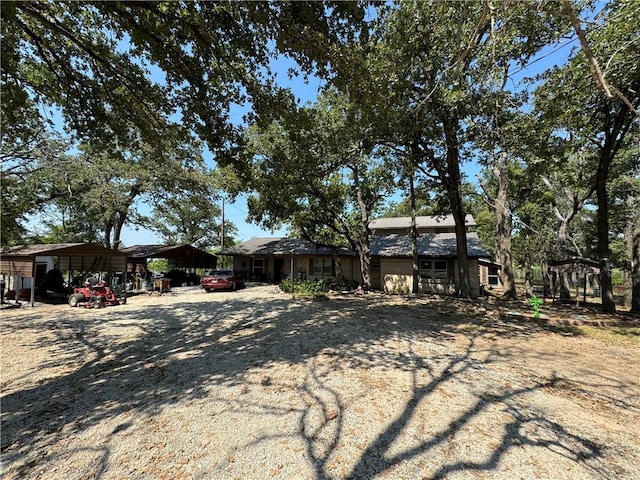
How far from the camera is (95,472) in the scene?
2963mm

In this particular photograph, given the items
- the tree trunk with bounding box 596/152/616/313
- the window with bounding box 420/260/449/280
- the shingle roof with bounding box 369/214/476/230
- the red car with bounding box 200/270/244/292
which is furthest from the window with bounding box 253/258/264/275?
the tree trunk with bounding box 596/152/616/313

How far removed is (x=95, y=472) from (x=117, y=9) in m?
6.78

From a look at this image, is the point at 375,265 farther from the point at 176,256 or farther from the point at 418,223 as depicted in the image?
the point at 176,256

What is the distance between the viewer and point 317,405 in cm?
423

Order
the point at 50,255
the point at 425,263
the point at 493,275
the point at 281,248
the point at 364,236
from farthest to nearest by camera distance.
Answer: the point at 493,275, the point at 281,248, the point at 425,263, the point at 364,236, the point at 50,255

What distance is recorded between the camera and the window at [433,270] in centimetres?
1938

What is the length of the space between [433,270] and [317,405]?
17.2m

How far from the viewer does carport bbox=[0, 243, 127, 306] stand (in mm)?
12953

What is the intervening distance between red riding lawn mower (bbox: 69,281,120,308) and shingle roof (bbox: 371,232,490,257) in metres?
15.5

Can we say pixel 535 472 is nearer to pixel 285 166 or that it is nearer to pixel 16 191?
pixel 285 166

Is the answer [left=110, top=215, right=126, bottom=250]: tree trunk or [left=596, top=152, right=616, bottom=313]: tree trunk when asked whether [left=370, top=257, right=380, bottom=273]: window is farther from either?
[left=110, top=215, right=126, bottom=250]: tree trunk

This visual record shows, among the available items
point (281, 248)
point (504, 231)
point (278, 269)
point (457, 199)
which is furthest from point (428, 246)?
point (278, 269)

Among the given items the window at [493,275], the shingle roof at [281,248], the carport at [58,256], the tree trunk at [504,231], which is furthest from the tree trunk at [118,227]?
the window at [493,275]

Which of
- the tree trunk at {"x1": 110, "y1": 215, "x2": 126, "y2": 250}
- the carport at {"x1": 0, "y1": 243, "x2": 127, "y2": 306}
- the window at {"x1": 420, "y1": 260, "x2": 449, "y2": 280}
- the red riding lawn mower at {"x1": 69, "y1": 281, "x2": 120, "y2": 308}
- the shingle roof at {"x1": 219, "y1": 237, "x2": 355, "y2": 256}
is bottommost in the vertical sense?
the red riding lawn mower at {"x1": 69, "y1": 281, "x2": 120, "y2": 308}
